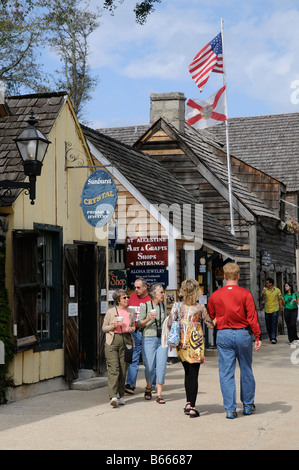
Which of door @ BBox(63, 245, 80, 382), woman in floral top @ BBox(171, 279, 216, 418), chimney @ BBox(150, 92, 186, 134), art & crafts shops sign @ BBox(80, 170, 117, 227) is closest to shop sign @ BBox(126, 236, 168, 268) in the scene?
door @ BBox(63, 245, 80, 382)

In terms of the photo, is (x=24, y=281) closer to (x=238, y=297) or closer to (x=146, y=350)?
(x=146, y=350)

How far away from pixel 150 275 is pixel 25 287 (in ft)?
20.9

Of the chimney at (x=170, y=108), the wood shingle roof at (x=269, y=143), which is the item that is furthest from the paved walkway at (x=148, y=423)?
the wood shingle roof at (x=269, y=143)

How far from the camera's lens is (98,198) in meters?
12.7

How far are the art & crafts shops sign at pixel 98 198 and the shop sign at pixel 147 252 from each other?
14.9 feet

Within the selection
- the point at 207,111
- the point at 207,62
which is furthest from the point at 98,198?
the point at 207,62

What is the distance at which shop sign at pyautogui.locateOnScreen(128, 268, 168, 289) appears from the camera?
17172 millimetres

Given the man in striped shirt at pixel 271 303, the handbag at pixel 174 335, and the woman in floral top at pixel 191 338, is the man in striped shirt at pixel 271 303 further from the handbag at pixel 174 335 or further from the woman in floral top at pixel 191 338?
the handbag at pixel 174 335

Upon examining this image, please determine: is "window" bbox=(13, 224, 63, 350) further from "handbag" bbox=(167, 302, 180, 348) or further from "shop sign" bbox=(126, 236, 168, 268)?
"shop sign" bbox=(126, 236, 168, 268)

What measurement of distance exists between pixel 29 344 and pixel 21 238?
1471 mm

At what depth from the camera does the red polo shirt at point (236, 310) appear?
9602mm

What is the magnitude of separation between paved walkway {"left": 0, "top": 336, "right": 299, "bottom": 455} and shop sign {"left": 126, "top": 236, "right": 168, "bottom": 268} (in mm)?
4434

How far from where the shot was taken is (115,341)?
10945 mm
